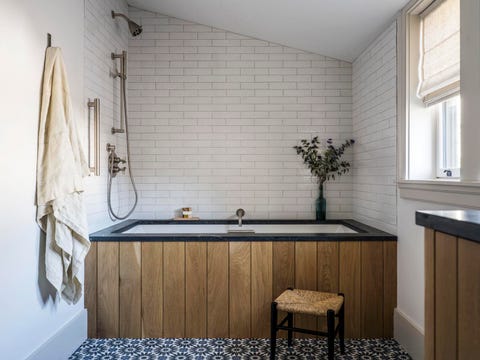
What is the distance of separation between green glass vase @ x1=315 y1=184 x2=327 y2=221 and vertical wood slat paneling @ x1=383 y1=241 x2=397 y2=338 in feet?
3.18

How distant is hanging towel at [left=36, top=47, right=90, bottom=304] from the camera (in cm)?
201

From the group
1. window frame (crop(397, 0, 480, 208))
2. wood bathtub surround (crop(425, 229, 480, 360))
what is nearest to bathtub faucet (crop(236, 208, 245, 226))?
window frame (crop(397, 0, 480, 208))

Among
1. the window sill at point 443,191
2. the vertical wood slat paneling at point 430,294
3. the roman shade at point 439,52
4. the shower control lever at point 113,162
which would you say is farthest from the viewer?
the shower control lever at point 113,162

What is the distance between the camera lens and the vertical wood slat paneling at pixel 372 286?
8.13 ft

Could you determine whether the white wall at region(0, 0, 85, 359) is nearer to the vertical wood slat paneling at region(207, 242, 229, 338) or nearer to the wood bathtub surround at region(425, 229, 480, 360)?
the vertical wood slat paneling at region(207, 242, 229, 338)

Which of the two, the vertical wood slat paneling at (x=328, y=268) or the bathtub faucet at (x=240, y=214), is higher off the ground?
the bathtub faucet at (x=240, y=214)

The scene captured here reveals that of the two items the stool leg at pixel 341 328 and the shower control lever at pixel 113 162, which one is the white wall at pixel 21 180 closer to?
the shower control lever at pixel 113 162

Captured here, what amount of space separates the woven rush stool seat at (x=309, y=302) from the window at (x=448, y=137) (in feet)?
3.31

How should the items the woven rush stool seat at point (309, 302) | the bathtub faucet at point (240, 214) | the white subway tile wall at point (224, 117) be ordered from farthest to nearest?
the white subway tile wall at point (224, 117) < the bathtub faucet at point (240, 214) < the woven rush stool seat at point (309, 302)

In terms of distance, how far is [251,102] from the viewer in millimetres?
3535

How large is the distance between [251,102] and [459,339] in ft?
9.84

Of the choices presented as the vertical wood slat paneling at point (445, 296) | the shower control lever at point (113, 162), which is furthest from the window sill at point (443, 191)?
the shower control lever at point (113, 162)

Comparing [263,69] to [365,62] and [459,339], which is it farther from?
[459,339]

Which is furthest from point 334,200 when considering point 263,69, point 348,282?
point 263,69
